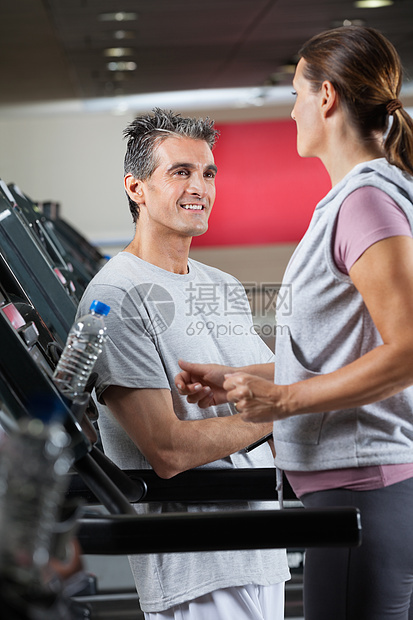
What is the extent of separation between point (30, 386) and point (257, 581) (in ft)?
2.00

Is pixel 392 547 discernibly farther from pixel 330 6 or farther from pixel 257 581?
pixel 330 6

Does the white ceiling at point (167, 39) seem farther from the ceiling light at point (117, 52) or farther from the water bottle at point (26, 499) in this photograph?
the water bottle at point (26, 499)

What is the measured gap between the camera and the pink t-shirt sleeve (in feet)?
3.06

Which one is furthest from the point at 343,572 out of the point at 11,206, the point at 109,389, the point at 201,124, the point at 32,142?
the point at 32,142

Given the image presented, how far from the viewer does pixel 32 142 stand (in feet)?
35.3

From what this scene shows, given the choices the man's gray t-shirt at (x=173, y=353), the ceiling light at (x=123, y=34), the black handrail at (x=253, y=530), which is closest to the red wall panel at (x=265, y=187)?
the man's gray t-shirt at (x=173, y=353)

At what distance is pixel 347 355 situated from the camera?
1021 millimetres

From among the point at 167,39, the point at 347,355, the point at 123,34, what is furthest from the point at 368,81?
the point at 167,39

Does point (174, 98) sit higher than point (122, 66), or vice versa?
point (122, 66)

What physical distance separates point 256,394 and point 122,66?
7.86m

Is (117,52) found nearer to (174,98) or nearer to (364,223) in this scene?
(174,98)

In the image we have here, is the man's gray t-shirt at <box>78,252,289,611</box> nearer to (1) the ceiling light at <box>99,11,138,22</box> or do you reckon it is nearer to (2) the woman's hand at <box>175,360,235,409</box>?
(2) the woman's hand at <box>175,360,235,409</box>

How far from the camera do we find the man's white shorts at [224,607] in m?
1.36

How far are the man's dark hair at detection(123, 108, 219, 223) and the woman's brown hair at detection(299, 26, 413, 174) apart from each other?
13.9 inches
